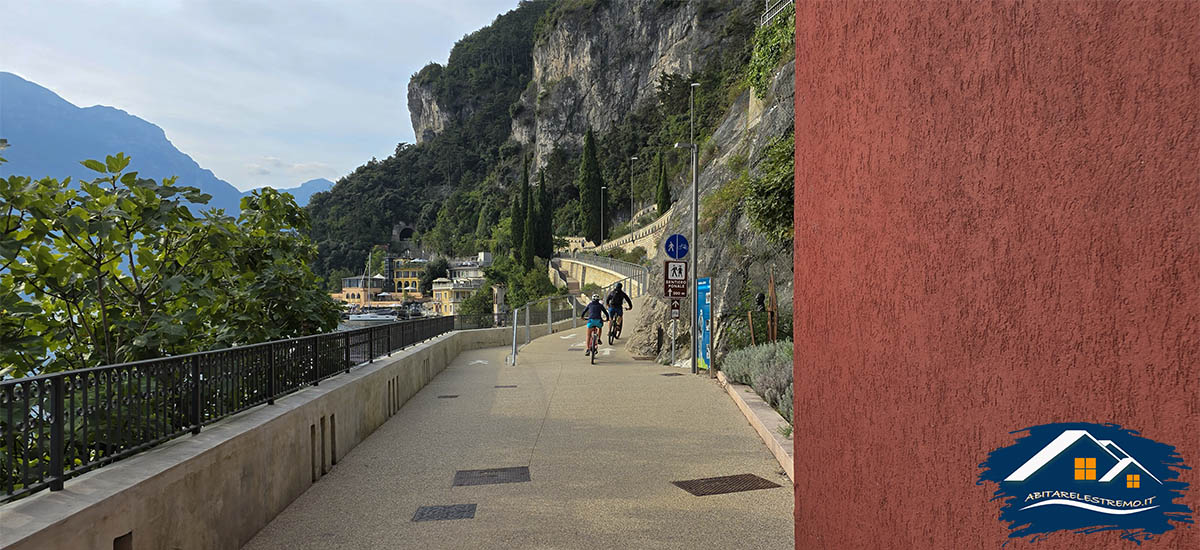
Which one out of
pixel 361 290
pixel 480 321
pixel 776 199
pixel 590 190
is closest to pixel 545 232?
pixel 590 190

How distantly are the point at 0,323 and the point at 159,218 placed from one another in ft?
4.33

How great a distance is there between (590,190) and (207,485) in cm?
9458

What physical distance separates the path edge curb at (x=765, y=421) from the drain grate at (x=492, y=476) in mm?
2255

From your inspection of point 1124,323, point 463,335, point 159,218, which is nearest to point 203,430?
point 159,218

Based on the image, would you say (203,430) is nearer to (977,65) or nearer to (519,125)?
(977,65)

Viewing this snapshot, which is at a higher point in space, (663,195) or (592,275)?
(663,195)

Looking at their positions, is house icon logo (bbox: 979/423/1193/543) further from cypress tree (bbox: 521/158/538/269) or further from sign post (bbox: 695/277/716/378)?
cypress tree (bbox: 521/158/538/269)

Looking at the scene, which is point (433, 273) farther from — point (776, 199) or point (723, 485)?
point (723, 485)

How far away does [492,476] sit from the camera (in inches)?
266

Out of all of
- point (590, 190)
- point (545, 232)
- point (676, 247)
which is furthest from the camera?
point (590, 190)

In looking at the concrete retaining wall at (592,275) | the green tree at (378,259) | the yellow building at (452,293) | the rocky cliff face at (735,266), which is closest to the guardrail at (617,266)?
the concrete retaining wall at (592,275)

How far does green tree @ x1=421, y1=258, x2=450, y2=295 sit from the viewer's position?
431 ft

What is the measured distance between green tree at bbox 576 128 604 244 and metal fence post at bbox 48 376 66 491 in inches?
3700

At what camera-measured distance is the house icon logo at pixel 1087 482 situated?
2482 mm
